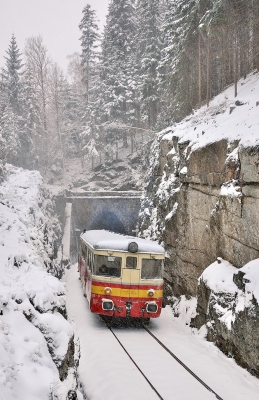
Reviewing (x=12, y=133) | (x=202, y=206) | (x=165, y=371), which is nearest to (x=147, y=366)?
(x=165, y=371)

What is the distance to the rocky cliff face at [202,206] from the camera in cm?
1049

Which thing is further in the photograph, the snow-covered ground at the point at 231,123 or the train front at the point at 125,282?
the snow-covered ground at the point at 231,123

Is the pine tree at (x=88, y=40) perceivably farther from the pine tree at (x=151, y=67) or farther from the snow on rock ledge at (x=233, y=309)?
the snow on rock ledge at (x=233, y=309)

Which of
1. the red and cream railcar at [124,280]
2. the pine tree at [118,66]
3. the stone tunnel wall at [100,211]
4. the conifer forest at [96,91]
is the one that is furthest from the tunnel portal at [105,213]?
the red and cream railcar at [124,280]

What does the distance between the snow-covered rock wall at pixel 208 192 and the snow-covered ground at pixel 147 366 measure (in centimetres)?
272

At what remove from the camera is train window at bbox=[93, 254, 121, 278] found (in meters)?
11.5

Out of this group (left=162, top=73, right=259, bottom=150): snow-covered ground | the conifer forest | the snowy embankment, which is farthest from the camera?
the conifer forest

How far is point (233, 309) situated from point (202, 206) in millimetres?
5066

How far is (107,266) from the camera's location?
11.5 m

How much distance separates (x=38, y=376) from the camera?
5.01 metres

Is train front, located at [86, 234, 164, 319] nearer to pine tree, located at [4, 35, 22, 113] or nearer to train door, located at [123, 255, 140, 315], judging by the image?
train door, located at [123, 255, 140, 315]

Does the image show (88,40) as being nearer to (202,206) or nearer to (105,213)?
(105,213)

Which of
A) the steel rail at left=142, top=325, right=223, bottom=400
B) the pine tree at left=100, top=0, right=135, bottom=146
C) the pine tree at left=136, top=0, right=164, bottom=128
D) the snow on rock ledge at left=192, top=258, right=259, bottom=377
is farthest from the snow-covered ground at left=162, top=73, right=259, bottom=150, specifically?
the pine tree at left=100, top=0, right=135, bottom=146

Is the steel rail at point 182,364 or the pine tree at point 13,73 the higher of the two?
the pine tree at point 13,73
